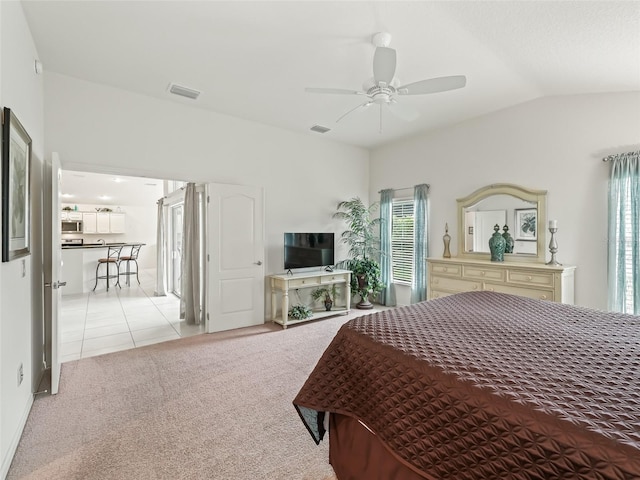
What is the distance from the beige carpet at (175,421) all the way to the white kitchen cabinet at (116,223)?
30.1 feet

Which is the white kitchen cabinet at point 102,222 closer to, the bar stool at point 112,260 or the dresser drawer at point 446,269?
the bar stool at point 112,260

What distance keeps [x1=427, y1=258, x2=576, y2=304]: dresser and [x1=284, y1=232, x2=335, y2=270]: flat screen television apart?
1.59 metres

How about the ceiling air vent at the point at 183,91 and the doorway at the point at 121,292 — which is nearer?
the ceiling air vent at the point at 183,91

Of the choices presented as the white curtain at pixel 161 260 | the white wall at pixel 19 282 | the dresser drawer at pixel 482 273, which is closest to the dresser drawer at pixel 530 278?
the dresser drawer at pixel 482 273

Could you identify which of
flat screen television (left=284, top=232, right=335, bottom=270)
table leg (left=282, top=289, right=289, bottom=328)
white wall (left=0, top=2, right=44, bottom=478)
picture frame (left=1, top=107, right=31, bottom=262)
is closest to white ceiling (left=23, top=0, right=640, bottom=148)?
white wall (left=0, top=2, right=44, bottom=478)

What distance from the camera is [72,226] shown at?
10438 mm

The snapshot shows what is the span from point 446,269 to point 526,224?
1147 mm

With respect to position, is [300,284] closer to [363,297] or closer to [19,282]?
[363,297]

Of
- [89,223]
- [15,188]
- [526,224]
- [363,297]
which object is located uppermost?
[89,223]

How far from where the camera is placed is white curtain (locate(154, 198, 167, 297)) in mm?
6652

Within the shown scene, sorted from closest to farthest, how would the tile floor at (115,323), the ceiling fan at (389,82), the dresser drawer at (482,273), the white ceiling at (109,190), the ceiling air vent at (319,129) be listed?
the ceiling fan at (389,82) → the tile floor at (115,323) → the dresser drawer at (482,273) → the ceiling air vent at (319,129) → the white ceiling at (109,190)

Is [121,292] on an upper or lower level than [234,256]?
lower

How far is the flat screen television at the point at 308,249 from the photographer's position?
4.67 m

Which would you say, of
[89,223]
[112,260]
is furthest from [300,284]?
[89,223]
